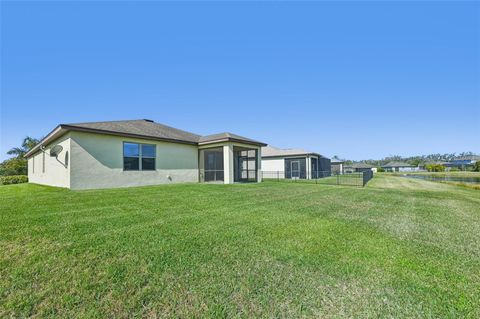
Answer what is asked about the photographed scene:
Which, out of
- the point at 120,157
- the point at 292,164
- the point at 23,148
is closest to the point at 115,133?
the point at 120,157

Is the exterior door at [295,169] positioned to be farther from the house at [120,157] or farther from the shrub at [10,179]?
the shrub at [10,179]

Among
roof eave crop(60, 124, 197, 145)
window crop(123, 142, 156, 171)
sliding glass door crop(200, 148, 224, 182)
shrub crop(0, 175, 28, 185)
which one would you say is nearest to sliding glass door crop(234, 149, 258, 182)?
sliding glass door crop(200, 148, 224, 182)

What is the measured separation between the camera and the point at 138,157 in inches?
471

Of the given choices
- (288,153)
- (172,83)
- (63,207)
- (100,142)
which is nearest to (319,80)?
(288,153)

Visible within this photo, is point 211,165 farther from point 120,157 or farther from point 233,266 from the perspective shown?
point 233,266

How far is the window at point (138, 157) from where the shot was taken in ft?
37.8

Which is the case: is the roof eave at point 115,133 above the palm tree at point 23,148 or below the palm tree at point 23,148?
below

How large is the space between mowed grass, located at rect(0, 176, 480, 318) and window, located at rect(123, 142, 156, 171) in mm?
6330

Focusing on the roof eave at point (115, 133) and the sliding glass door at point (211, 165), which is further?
the sliding glass door at point (211, 165)

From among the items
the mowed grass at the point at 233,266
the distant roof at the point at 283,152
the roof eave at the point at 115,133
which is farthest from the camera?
the distant roof at the point at 283,152

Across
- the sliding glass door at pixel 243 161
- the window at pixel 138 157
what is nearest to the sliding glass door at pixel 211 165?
the sliding glass door at pixel 243 161

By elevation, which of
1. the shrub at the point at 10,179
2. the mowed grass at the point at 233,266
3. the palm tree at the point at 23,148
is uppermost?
the palm tree at the point at 23,148

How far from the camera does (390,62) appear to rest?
13.2 meters

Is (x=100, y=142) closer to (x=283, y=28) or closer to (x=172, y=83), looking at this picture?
(x=172, y=83)
